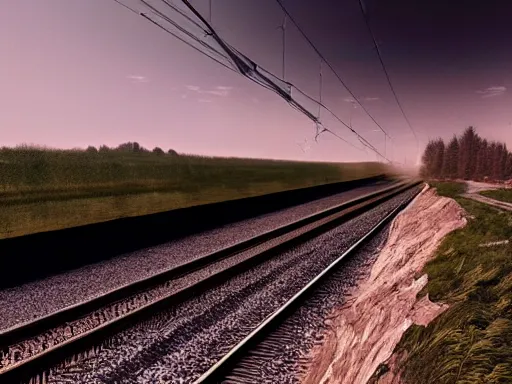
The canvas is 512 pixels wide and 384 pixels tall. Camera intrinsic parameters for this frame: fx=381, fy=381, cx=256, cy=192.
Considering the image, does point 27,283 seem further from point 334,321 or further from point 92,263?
point 334,321

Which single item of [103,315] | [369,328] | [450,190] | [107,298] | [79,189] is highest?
[450,190]

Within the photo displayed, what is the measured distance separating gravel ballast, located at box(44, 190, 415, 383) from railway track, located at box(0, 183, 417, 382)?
290 millimetres

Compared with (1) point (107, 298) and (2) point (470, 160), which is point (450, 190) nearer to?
(1) point (107, 298)

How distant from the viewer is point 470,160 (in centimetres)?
10869

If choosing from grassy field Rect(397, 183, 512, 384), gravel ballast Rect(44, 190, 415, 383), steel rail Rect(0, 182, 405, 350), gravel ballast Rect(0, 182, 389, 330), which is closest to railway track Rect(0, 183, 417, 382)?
steel rail Rect(0, 182, 405, 350)

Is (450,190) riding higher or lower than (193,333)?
higher

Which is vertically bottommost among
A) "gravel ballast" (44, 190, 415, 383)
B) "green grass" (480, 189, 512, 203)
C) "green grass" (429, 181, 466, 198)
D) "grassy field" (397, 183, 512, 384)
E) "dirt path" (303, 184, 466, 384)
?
"gravel ballast" (44, 190, 415, 383)

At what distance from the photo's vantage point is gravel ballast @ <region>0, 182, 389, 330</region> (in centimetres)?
867

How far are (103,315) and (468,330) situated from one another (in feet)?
23.1

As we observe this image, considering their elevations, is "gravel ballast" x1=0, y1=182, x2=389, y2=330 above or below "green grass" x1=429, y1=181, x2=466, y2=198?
below

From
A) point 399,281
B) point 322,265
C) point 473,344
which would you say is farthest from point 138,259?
point 473,344

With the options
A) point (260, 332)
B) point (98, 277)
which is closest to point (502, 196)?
point (260, 332)

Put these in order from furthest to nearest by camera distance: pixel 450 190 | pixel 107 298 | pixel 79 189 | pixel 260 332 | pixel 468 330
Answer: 1. pixel 450 190
2. pixel 79 189
3. pixel 107 298
4. pixel 260 332
5. pixel 468 330

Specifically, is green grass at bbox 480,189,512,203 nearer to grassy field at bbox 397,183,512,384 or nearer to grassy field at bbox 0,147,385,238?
grassy field at bbox 397,183,512,384
